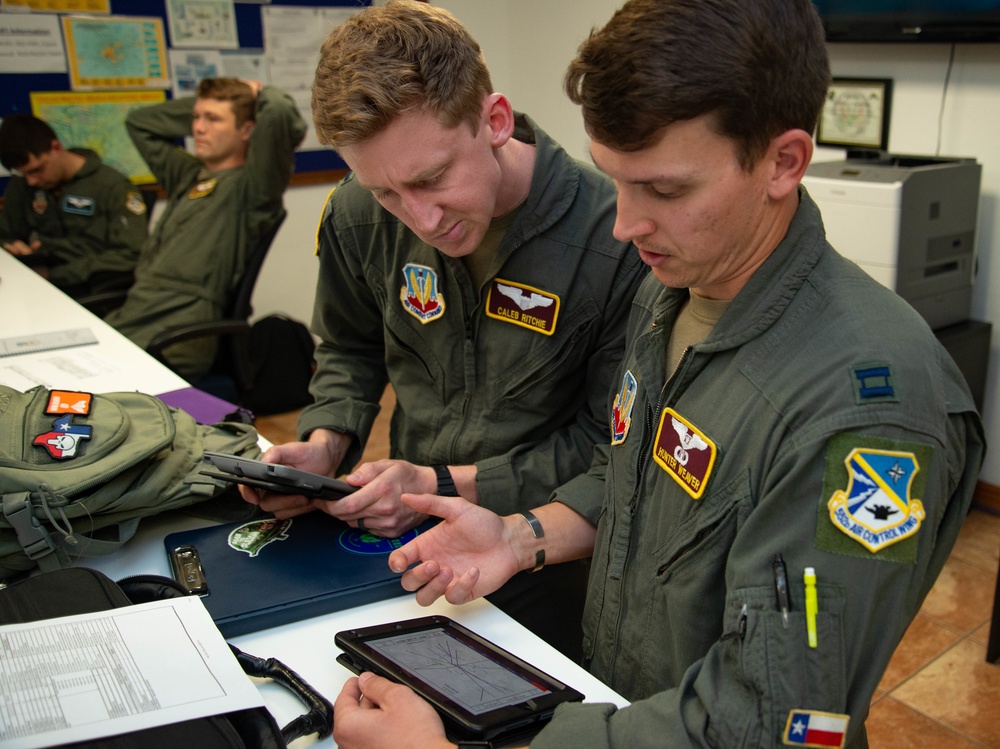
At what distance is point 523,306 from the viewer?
1.42 m

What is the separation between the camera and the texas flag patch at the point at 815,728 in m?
0.80

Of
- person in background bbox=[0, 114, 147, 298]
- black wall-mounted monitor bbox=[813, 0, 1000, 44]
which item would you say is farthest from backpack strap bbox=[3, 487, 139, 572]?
person in background bbox=[0, 114, 147, 298]

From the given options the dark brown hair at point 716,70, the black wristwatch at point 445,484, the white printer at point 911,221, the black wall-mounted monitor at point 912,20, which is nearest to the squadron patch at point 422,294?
the black wristwatch at point 445,484

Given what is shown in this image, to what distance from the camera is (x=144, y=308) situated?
3266mm

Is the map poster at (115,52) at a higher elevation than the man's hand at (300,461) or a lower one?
higher

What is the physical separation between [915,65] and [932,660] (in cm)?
183

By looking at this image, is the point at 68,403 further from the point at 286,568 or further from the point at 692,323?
the point at 692,323

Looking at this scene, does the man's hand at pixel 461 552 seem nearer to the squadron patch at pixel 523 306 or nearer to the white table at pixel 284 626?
the white table at pixel 284 626

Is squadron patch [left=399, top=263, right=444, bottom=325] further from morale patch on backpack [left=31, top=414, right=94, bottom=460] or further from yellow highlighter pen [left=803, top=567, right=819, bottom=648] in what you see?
Answer: yellow highlighter pen [left=803, top=567, right=819, bottom=648]

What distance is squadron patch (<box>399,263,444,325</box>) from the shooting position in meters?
1.49

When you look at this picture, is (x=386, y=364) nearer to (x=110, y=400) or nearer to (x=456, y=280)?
(x=456, y=280)

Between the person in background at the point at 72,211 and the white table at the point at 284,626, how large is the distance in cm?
189

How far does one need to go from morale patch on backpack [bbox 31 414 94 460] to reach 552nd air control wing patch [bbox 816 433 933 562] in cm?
96

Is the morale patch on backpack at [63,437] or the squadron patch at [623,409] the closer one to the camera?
the squadron patch at [623,409]
